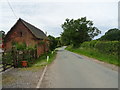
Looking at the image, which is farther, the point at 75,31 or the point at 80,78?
the point at 75,31

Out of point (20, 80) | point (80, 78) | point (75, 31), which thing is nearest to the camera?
point (20, 80)

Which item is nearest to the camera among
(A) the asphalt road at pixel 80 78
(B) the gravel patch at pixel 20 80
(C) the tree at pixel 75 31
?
(A) the asphalt road at pixel 80 78

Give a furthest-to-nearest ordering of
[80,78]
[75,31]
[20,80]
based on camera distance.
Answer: [75,31]
[80,78]
[20,80]

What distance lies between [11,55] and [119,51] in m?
11.2

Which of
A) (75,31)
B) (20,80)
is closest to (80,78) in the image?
(20,80)

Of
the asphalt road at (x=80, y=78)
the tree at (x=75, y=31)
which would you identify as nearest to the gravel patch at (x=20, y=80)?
the asphalt road at (x=80, y=78)

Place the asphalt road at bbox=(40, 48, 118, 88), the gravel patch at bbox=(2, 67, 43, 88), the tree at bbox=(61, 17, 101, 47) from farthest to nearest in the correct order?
1. the tree at bbox=(61, 17, 101, 47)
2. the gravel patch at bbox=(2, 67, 43, 88)
3. the asphalt road at bbox=(40, 48, 118, 88)

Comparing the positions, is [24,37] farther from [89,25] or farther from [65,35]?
[89,25]

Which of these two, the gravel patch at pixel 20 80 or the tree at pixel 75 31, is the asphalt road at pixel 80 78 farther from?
the tree at pixel 75 31

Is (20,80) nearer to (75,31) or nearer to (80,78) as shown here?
(80,78)

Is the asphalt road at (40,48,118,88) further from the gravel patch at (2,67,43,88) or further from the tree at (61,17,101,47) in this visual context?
the tree at (61,17,101,47)

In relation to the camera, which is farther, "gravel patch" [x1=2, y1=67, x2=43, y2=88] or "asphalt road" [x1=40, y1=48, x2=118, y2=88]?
"gravel patch" [x1=2, y1=67, x2=43, y2=88]

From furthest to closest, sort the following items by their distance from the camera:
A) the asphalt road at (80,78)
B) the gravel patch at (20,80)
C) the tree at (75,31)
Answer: the tree at (75,31)
the gravel patch at (20,80)
the asphalt road at (80,78)

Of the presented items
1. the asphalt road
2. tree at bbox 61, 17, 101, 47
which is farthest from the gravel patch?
tree at bbox 61, 17, 101, 47
